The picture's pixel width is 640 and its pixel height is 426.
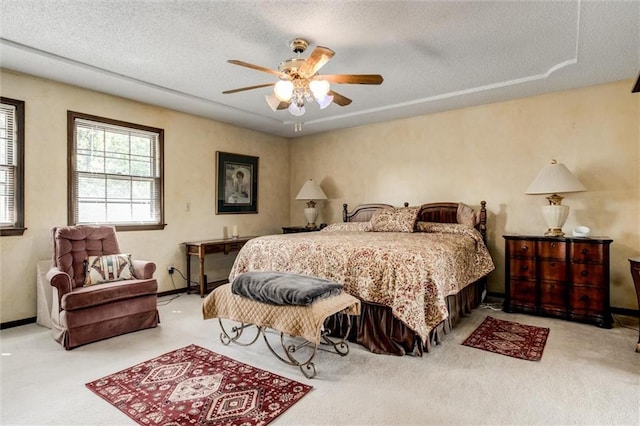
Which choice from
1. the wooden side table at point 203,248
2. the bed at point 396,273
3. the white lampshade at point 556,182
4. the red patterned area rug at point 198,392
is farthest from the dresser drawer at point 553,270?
the wooden side table at point 203,248

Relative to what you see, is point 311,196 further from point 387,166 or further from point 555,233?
point 555,233

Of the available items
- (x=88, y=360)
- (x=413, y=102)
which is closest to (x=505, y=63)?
(x=413, y=102)

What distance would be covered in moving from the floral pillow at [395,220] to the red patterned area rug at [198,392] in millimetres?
2672

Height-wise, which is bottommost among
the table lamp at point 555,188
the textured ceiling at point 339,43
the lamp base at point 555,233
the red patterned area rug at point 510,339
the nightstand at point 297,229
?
the red patterned area rug at point 510,339

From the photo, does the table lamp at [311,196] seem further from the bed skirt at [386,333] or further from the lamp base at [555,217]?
the lamp base at [555,217]

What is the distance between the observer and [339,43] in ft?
10.1

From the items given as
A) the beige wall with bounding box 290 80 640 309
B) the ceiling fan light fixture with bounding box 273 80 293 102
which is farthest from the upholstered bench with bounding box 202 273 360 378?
the beige wall with bounding box 290 80 640 309

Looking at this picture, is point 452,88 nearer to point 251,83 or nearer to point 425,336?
point 251,83

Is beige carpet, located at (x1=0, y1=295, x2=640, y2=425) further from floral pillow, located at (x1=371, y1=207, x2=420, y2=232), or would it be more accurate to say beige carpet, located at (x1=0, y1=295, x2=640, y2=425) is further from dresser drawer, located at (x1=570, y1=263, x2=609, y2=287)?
floral pillow, located at (x1=371, y1=207, x2=420, y2=232)

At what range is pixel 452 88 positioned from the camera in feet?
14.0

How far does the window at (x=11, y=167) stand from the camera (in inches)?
140

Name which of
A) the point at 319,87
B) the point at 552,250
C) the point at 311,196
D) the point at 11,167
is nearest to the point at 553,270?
the point at 552,250

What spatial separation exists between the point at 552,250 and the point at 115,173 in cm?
524

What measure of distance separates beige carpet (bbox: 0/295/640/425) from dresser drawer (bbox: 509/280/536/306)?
54 centimetres
